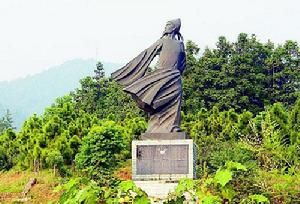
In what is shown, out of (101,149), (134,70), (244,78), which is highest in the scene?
(244,78)

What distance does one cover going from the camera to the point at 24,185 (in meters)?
13.7

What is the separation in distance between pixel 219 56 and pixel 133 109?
497cm

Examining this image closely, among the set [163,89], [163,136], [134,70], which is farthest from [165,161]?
[134,70]

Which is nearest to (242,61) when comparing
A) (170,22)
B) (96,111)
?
(96,111)

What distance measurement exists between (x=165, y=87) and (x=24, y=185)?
5.43m

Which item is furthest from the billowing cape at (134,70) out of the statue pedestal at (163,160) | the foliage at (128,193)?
the foliage at (128,193)

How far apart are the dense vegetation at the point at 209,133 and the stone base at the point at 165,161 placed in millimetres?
516

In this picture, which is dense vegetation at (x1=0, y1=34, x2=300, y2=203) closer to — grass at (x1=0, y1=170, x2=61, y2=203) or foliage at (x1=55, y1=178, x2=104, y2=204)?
foliage at (x1=55, y1=178, x2=104, y2=204)

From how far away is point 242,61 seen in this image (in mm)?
24922

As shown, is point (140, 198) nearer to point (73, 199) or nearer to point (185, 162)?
point (73, 199)

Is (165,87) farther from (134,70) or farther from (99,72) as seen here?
(99,72)

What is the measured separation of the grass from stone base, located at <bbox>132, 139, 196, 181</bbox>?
2.20 meters

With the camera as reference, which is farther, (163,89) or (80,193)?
(163,89)

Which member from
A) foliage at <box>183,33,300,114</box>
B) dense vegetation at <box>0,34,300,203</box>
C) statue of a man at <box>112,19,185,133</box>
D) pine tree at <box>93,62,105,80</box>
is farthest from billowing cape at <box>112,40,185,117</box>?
pine tree at <box>93,62,105,80</box>
